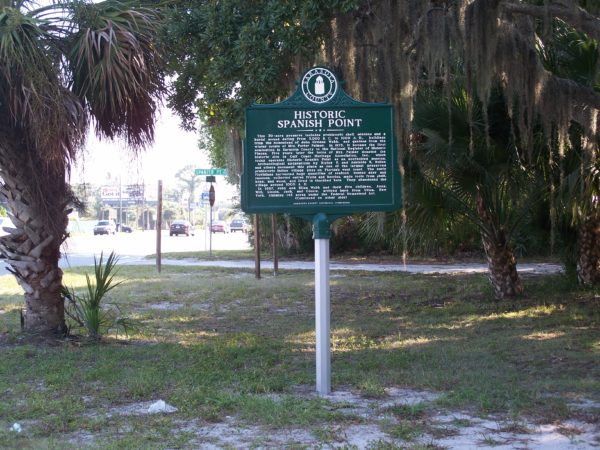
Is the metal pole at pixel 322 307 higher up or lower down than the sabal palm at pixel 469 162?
lower down

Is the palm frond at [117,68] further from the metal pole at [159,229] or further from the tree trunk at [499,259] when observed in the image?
the metal pole at [159,229]

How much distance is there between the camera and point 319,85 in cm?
745

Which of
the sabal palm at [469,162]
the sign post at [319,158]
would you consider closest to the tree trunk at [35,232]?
the sign post at [319,158]

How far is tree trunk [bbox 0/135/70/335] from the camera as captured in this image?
9805mm

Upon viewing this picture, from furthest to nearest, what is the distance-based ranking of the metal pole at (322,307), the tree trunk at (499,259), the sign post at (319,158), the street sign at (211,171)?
1. the street sign at (211,171)
2. the tree trunk at (499,259)
3. the sign post at (319,158)
4. the metal pole at (322,307)

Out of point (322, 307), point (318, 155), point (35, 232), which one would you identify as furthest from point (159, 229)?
point (322, 307)

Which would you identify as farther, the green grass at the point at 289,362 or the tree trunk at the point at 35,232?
the tree trunk at the point at 35,232

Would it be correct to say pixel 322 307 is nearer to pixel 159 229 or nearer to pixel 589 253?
pixel 589 253

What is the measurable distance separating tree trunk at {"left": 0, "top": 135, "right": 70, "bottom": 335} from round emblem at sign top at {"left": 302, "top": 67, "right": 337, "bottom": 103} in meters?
3.93

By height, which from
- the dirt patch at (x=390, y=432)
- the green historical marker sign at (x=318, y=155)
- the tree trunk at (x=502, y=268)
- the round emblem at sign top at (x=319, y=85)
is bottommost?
the dirt patch at (x=390, y=432)

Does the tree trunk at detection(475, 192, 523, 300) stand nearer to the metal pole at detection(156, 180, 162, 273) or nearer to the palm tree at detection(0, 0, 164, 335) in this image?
the palm tree at detection(0, 0, 164, 335)

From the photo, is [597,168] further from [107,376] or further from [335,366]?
[107,376]

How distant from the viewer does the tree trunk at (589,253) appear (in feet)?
44.3

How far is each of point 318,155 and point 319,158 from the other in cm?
3
